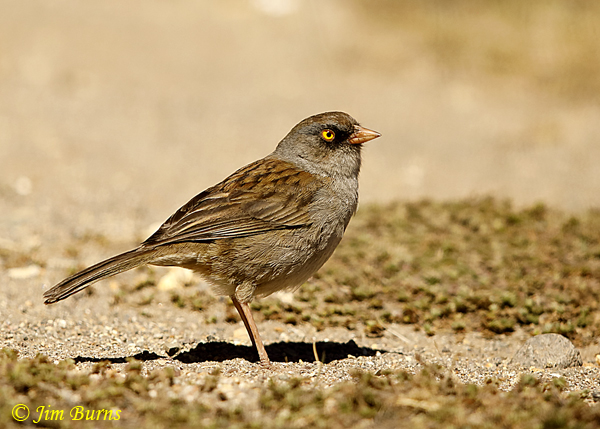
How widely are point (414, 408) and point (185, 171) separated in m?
7.60

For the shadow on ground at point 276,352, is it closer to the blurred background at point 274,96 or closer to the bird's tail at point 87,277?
the bird's tail at point 87,277

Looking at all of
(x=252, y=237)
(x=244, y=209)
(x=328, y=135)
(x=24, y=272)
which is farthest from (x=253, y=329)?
(x=24, y=272)

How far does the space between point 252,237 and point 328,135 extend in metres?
1.26

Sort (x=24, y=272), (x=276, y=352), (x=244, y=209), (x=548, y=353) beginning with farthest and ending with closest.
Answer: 1. (x=24, y=272)
2. (x=276, y=352)
3. (x=548, y=353)
4. (x=244, y=209)

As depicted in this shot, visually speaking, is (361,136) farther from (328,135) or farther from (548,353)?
(548,353)

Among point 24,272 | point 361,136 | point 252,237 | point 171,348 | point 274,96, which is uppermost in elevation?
point 274,96

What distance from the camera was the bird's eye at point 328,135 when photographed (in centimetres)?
591

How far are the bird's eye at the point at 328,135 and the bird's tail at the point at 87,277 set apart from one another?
194 centimetres

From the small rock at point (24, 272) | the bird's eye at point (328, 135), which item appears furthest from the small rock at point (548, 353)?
the small rock at point (24, 272)

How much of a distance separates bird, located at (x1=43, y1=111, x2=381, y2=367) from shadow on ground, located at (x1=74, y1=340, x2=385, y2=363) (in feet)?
0.96

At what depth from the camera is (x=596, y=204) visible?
9.58m

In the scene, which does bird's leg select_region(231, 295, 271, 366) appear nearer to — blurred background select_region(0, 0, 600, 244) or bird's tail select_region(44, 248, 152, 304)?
bird's tail select_region(44, 248, 152, 304)

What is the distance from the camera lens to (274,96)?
1389 centimetres

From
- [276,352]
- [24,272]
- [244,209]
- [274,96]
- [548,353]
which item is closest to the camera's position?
[244,209]
